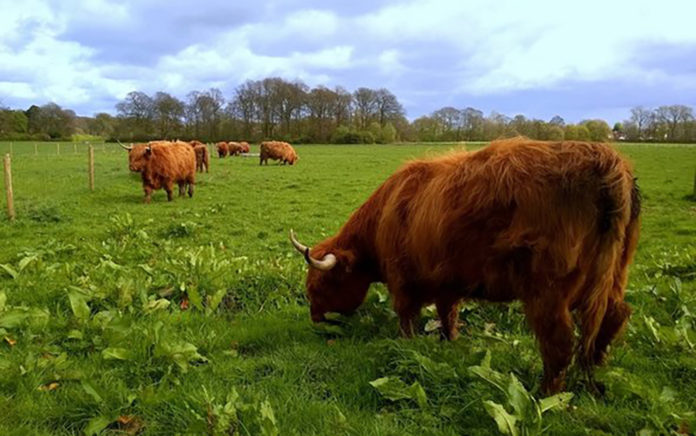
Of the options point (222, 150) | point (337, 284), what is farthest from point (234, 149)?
point (337, 284)

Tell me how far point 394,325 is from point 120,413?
2.79 metres

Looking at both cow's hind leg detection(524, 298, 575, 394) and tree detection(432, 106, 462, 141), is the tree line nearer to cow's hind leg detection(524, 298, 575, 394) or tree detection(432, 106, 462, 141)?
tree detection(432, 106, 462, 141)

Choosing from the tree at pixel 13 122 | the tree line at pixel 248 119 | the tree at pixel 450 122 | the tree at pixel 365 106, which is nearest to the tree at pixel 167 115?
the tree line at pixel 248 119

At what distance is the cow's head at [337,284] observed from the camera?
507 cm

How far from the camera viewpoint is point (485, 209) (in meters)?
3.45

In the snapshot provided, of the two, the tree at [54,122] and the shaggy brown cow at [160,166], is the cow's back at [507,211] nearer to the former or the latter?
the shaggy brown cow at [160,166]

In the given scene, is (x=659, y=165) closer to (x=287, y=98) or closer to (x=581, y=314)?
(x=581, y=314)

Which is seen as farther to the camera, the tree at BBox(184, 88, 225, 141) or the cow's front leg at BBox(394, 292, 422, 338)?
the tree at BBox(184, 88, 225, 141)

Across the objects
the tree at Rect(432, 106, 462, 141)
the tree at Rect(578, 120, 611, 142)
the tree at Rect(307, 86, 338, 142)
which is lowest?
the tree at Rect(578, 120, 611, 142)

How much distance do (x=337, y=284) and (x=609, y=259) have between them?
273cm

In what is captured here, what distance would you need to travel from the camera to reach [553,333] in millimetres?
3225

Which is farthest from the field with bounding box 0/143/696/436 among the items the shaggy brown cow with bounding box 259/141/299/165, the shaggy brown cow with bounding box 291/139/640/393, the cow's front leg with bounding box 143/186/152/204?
the shaggy brown cow with bounding box 259/141/299/165

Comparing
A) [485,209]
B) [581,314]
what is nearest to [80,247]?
[485,209]

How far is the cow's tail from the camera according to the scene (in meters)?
3.02
